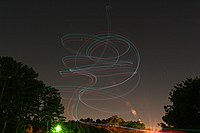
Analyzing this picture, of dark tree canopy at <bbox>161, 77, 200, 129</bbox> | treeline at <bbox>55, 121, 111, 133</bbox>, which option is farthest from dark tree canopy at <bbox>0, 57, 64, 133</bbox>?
dark tree canopy at <bbox>161, 77, 200, 129</bbox>

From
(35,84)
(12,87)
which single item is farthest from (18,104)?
(35,84)

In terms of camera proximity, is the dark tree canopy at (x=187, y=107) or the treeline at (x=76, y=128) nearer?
the dark tree canopy at (x=187, y=107)

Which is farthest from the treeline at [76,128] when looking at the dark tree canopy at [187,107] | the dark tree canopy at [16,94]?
the dark tree canopy at [187,107]

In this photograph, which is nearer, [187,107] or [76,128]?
[187,107]

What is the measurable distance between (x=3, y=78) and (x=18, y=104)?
4268mm

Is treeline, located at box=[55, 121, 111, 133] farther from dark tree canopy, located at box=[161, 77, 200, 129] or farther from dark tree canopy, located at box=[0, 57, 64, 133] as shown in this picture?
dark tree canopy, located at box=[161, 77, 200, 129]

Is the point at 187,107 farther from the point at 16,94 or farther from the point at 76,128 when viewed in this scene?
the point at 76,128

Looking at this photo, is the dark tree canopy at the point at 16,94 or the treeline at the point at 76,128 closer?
the dark tree canopy at the point at 16,94

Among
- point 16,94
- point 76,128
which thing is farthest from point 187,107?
point 76,128

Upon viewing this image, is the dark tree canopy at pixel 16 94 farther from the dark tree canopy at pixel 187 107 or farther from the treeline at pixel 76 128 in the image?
the dark tree canopy at pixel 187 107

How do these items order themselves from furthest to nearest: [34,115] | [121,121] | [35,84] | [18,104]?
[121,121] < [34,115] < [35,84] < [18,104]

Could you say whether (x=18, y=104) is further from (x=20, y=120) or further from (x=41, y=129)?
(x=41, y=129)

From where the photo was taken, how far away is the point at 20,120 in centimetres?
3362

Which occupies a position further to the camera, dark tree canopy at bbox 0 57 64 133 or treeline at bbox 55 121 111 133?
treeline at bbox 55 121 111 133
